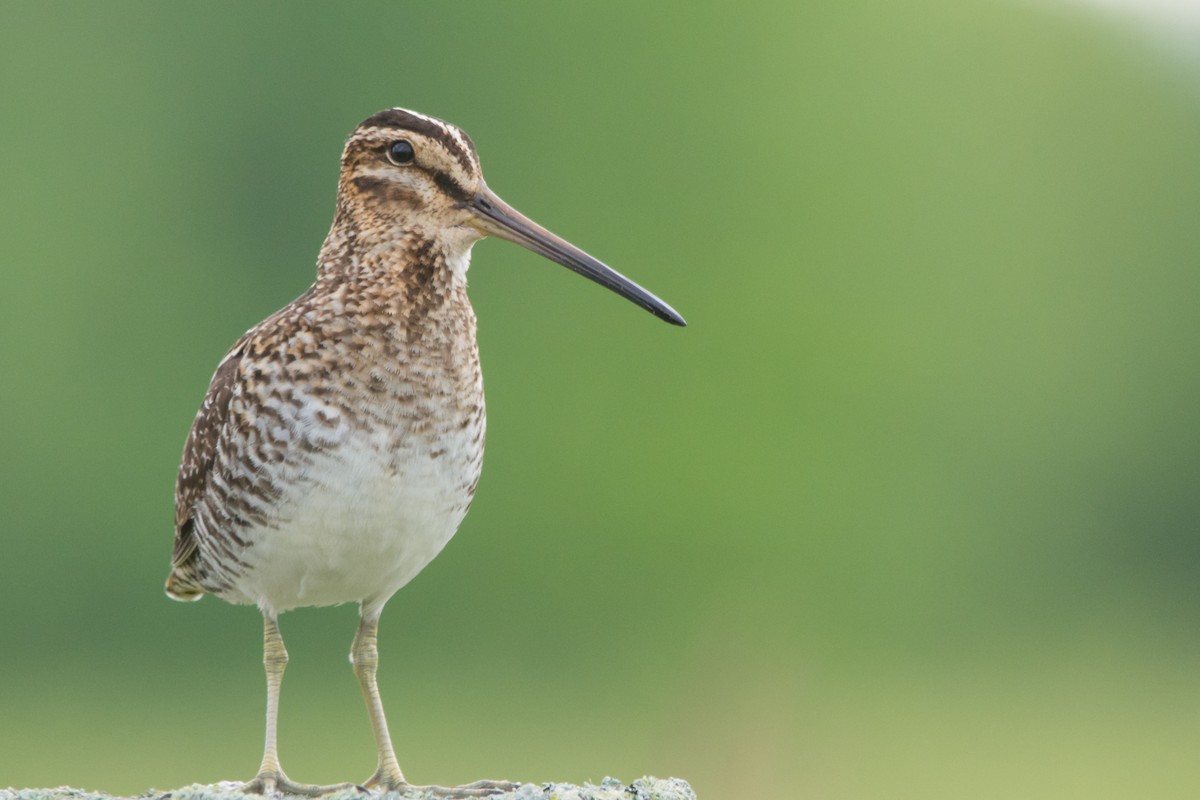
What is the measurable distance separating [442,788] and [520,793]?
1.35 feet

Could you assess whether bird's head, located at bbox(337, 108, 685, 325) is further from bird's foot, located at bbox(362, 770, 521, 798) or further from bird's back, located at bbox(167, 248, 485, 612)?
bird's foot, located at bbox(362, 770, 521, 798)

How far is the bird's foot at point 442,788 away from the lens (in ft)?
18.0

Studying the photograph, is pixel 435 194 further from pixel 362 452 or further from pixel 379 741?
pixel 379 741

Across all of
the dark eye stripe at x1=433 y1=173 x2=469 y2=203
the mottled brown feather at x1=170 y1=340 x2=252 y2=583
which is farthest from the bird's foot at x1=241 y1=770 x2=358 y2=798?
the dark eye stripe at x1=433 y1=173 x2=469 y2=203

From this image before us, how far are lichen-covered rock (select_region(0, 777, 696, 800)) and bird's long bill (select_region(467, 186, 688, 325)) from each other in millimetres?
1431

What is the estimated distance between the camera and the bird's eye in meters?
5.73

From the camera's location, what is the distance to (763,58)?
34688mm

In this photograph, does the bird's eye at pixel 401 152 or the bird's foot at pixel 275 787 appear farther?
the bird's eye at pixel 401 152

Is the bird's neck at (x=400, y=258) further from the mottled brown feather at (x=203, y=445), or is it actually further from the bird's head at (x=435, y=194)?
the mottled brown feather at (x=203, y=445)

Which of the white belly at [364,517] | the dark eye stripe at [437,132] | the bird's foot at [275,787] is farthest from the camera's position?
the dark eye stripe at [437,132]

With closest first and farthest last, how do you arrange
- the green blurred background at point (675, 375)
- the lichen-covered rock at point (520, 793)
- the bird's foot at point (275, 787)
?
1. the lichen-covered rock at point (520, 793)
2. the bird's foot at point (275, 787)
3. the green blurred background at point (675, 375)

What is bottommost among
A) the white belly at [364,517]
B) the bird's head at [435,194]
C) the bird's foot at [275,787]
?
the bird's foot at [275,787]

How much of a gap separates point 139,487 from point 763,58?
613 inches

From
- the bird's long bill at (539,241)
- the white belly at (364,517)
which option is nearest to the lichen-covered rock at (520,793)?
the white belly at (364,517)
